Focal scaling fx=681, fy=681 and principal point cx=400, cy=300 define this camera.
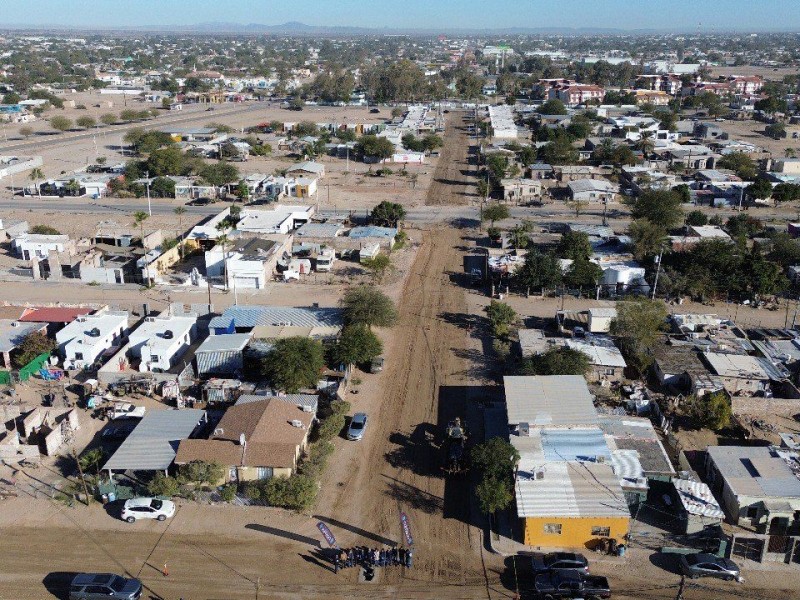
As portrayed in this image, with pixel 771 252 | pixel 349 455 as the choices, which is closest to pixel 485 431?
pixel 349 455

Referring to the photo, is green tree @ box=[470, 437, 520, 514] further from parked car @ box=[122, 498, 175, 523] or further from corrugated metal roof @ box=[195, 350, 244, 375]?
corrugated metal roof @ box=[195, 350, 244, 375]

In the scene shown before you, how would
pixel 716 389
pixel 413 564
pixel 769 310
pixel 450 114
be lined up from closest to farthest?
pixel 413 564 → pixel 716 389 → pixel 769 310 → pixel 450 114

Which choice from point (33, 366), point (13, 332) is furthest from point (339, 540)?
point (13, 332)

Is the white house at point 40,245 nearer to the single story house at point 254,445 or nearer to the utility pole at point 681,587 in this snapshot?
the single story house at point 254,445

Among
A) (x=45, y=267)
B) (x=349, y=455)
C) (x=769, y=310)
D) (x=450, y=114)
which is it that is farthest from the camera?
(x=450, y=114)

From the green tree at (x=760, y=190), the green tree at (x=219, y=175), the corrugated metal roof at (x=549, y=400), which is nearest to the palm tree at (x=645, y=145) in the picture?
the green tree at (x=760, y=190)

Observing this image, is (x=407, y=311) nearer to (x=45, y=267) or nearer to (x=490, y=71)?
(x=45, y=267)

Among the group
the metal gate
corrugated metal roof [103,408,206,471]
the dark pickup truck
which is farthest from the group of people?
the metal gate
